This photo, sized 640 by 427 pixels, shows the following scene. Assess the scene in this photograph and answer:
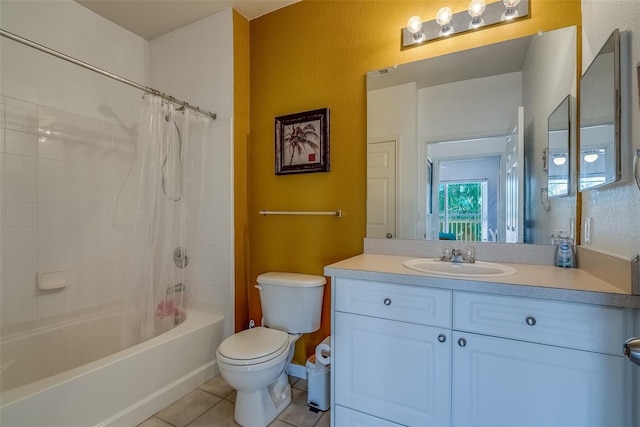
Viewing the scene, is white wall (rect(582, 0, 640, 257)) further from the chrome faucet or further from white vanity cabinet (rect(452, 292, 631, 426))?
the chrome faucet

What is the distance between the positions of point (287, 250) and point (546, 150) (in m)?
1.59

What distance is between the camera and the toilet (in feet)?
4.72

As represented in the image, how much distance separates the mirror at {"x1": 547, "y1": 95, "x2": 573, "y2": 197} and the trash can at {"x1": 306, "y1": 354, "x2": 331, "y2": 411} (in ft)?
4.87

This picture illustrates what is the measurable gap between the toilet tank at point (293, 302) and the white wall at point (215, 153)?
400 millimetres

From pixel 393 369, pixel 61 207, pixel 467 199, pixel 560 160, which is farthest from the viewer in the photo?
pixel 61 207

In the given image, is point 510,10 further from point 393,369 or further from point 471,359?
point 393,369

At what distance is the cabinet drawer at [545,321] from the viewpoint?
900 millimetres

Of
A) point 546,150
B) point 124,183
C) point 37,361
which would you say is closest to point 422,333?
point 546,150

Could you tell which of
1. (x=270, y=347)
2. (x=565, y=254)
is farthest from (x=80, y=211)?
(x=565, y=254)

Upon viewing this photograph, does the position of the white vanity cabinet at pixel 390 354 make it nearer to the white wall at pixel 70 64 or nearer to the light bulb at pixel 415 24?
the light bulb at pixel 415 24

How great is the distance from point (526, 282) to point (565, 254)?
0.46 metres

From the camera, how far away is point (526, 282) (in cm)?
103

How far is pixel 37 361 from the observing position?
1707 mm

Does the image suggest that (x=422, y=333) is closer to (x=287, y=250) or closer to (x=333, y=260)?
(x=333, y=260)
